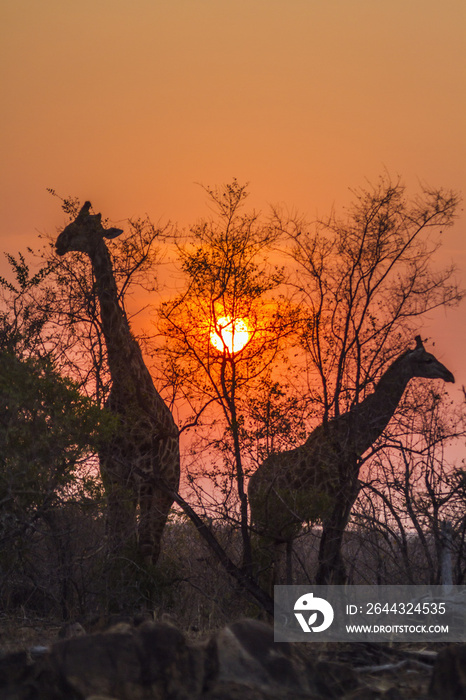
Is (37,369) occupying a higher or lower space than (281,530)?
higher

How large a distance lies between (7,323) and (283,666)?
379 inches

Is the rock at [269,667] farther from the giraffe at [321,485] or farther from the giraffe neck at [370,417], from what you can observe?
the giraffe neck at [370,417]

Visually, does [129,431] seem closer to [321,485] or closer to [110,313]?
[110,313]

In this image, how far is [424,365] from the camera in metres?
13.8

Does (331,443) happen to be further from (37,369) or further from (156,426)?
(37,369)

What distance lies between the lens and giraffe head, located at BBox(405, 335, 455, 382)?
13.6m

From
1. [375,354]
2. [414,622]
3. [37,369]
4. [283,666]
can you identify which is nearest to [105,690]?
[283,666]

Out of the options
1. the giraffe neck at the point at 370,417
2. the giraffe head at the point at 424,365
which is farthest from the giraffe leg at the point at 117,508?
the giraffe head at the point at 424,365

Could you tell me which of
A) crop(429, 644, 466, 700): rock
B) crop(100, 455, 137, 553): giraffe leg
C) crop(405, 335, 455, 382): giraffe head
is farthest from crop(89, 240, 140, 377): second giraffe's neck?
crop(429, 644, 466, 700): rock

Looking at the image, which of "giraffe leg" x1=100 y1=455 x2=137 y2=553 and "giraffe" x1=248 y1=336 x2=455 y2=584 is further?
"giraffe leg" x1=100 y1=455 x2=137 y2=553

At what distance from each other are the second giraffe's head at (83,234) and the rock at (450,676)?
410 inches

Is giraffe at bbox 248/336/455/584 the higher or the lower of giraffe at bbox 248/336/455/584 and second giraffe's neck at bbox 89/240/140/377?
the lower

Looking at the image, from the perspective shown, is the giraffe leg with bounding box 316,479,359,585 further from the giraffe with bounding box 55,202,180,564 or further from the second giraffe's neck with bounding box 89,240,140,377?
the second giraffe's neck with bounding box 89,240,140,377

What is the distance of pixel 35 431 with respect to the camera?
10109 millimetres
